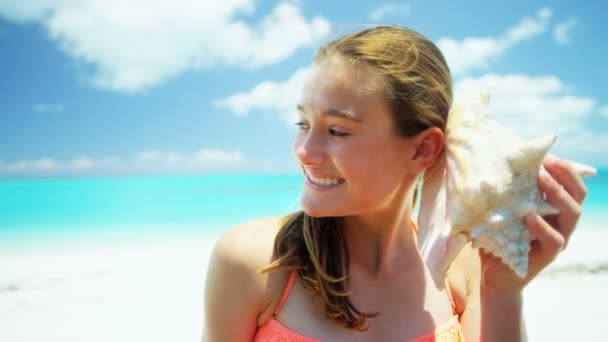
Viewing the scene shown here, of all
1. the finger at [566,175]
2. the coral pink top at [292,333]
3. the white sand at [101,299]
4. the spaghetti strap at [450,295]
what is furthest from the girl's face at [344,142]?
the white sand at [101,299]

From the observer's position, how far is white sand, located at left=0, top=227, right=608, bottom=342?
5918 millimetres

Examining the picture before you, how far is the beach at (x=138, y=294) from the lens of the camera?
5.98 meters

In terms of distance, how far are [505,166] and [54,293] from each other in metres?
8.00

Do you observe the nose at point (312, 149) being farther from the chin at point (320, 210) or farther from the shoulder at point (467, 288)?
the shoulder at point (467, 288)

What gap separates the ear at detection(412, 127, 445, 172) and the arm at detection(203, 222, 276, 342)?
0.77 m

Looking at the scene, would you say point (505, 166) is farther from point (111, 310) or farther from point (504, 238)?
point (111, 310)

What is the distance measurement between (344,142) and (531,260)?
0.78 m

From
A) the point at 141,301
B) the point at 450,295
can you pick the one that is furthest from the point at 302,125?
the point at 141,301

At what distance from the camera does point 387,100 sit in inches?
75.3

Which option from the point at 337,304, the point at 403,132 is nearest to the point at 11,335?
the point at 337,304

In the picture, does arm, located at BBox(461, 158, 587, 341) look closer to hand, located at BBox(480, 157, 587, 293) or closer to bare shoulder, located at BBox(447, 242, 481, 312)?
hand, located at BBox(480, 157, 587, 293)

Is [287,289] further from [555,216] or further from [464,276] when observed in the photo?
[555,216]

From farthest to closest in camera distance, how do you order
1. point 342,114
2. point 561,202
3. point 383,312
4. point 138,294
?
point 138,294 < point 383,312 < point 342,114 < point 561,202

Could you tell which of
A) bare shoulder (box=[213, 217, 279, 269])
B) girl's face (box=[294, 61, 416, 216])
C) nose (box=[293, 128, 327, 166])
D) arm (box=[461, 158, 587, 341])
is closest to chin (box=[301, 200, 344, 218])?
girl's face (box=[294, 61, 416, 216])
